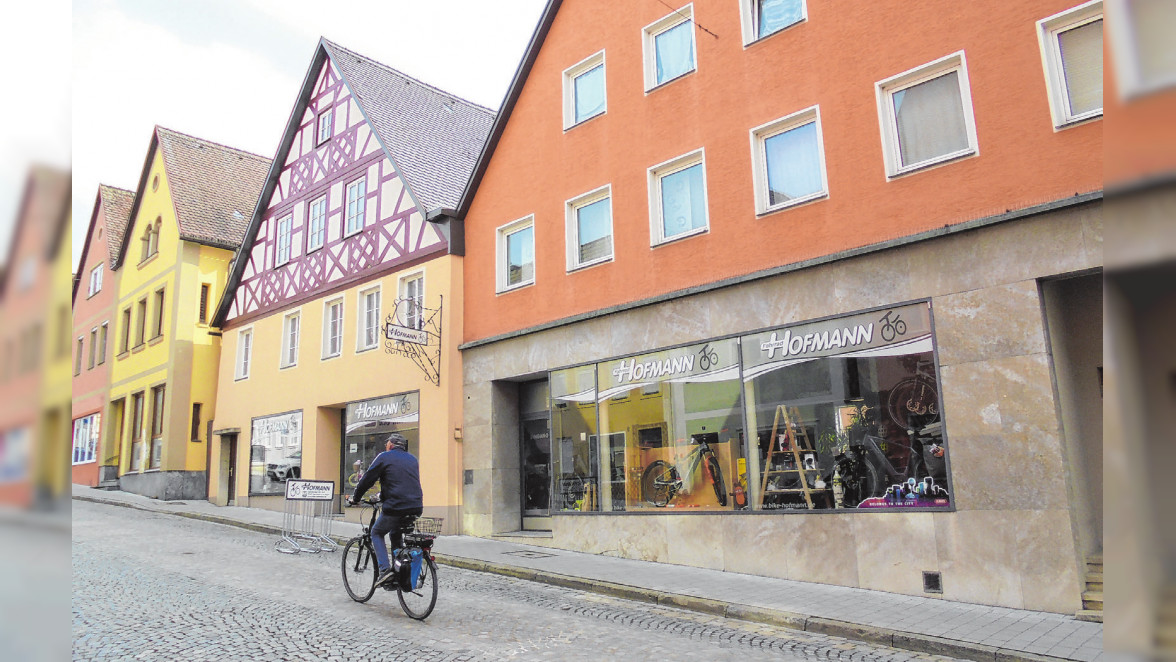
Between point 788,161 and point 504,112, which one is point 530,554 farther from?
point 504,112

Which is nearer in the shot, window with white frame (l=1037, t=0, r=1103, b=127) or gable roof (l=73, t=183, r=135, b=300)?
window with white frame (l=1037, t=0, r=1103, b=127)

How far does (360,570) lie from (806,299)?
654 cm

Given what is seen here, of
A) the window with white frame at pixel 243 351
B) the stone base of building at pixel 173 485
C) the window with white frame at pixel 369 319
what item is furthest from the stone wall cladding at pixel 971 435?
the stone base of building at pixel 173 485

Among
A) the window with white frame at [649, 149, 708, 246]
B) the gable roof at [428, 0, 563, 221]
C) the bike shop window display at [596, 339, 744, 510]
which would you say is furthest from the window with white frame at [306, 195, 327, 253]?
the window with white frame at [649, 149, 708, 246]

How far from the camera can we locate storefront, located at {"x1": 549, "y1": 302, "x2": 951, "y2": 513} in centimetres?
983

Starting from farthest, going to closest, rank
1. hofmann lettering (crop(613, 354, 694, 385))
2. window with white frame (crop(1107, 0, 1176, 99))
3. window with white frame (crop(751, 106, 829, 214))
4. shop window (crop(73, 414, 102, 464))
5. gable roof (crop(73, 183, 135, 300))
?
1. gable roof (crop(73, 183, 135, 300))
2. shop window (crop(73, 414, 102, 464))
3. hofmann lettering (crop(613, 354, 694, 385))
4. window with white frame (crop(751, 106, 829, 214))
5. window with white frame (crop(1107, 0, 1176, 99))

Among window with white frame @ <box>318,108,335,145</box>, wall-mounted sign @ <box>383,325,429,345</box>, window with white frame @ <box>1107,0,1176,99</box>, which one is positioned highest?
window with white frame @ <box>318,108,335,145</box>

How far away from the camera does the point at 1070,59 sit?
9234 mm

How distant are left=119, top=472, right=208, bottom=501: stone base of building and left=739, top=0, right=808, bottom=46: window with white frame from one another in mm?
21578

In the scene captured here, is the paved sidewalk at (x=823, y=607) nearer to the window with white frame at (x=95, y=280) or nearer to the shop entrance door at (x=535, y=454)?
the shop entrance door at (x=535, y=454)

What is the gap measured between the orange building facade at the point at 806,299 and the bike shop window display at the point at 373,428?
5.41 feet

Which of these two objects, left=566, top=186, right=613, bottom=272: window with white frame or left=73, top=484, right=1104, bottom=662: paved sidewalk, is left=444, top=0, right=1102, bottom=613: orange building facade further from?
→ left=73, top=484, right=1104, bottom=662: paved sidewalk

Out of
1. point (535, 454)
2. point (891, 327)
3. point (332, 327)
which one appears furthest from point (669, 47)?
point (332, 327)

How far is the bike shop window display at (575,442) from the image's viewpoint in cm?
1385
